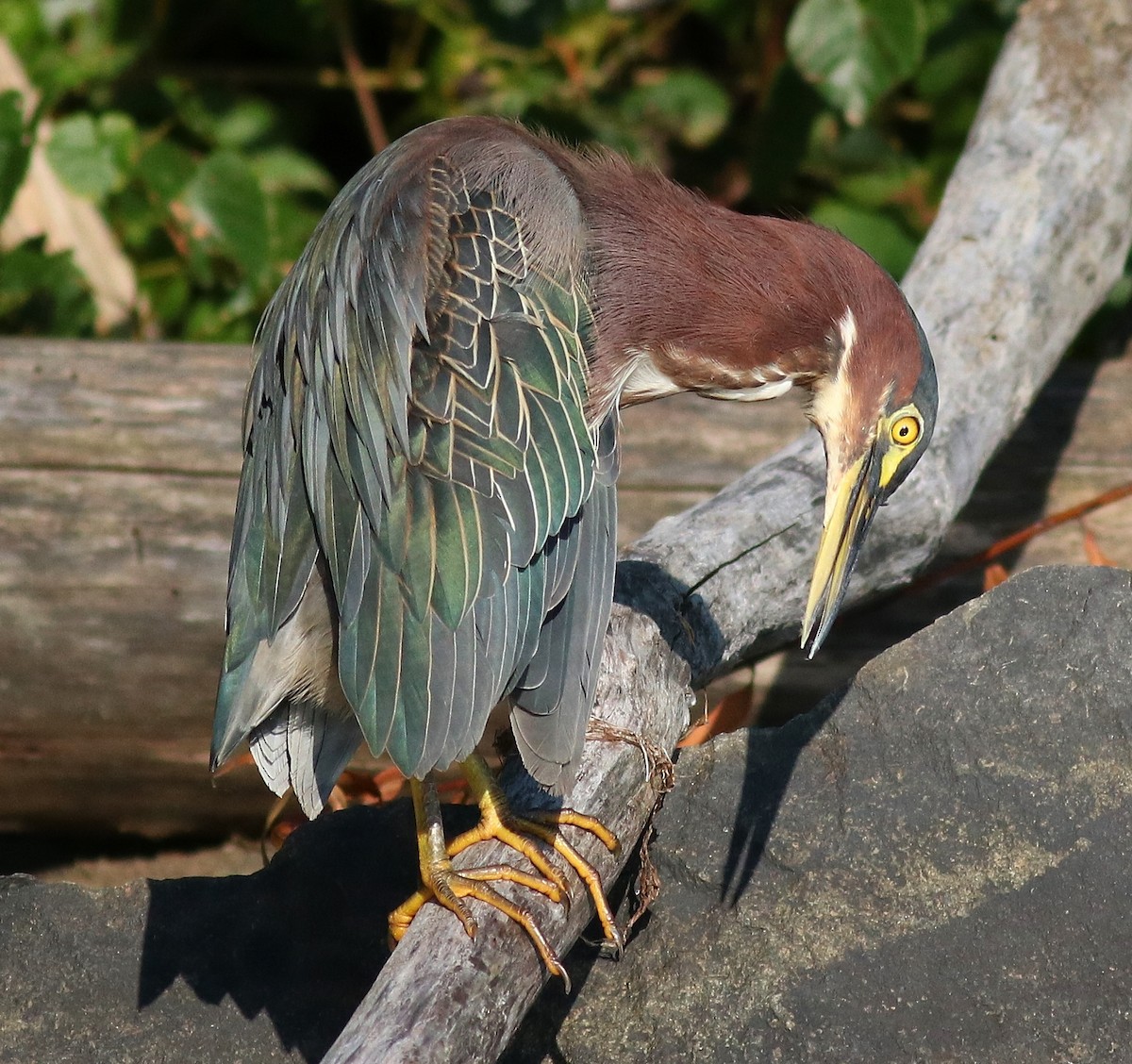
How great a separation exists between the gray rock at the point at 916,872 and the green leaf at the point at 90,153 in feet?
7.01

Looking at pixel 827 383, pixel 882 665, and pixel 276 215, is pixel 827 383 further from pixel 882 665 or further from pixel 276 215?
pixel 276 215

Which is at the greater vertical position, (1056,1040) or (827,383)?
(827,383)

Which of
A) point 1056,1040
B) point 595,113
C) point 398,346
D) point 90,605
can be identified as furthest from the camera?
point 595,113

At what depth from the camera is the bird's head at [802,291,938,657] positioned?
6.25ft

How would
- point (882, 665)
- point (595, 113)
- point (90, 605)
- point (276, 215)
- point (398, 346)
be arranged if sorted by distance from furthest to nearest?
point (595, 113), point (276, 215), point (90, 605), point (882, 665), point (398, 346)

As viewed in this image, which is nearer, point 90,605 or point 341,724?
point 341,724

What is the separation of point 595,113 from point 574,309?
2.14 meters

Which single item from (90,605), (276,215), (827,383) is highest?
(827,383)

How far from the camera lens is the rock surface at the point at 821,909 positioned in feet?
5.72

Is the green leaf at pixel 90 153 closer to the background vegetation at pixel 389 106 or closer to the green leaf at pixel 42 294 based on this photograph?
the background vegetation at pixel 389 106

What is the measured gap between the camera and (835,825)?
194 cm

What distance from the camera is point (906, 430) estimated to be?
1.92 m

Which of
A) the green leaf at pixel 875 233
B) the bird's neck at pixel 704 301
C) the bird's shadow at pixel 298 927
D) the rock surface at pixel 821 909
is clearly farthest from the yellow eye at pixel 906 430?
the green leaf at pixel 875 233

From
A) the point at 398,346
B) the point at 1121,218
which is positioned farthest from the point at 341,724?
the point at 1121,218
